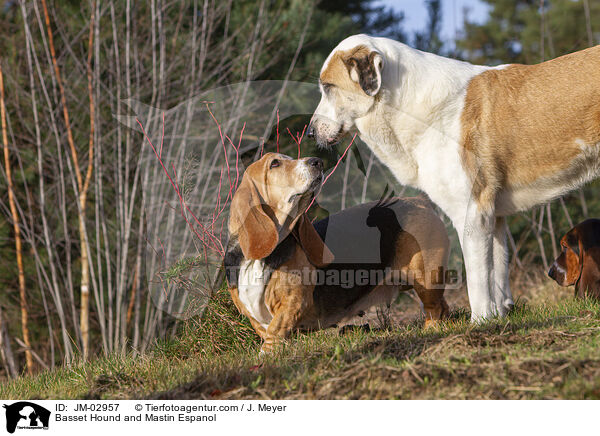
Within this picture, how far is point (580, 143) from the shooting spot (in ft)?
14.2

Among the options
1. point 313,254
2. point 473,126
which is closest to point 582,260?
point 473,126

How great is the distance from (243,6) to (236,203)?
7877mm

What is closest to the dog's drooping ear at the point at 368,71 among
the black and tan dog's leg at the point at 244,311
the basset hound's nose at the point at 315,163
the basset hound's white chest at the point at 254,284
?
the basset hound's nose at the point at 315,163

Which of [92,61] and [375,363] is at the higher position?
[92,61]

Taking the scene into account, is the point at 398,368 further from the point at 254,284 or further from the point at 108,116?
the point at 108,116

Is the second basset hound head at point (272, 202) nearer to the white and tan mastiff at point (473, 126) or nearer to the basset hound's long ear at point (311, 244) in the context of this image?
the basset hound's long ear at point (311, 244)

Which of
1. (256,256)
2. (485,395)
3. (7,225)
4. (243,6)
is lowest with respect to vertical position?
(7,225)

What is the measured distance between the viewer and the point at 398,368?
3.01 meters

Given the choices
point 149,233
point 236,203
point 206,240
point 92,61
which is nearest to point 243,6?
point 92,61

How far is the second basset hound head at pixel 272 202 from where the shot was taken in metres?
4.22

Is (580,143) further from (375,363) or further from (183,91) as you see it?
(183,91)

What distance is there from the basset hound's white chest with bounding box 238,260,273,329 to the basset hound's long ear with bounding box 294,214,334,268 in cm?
36
